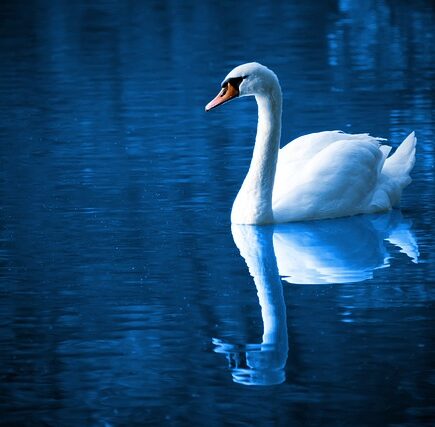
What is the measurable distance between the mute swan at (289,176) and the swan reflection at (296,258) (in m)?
0.08

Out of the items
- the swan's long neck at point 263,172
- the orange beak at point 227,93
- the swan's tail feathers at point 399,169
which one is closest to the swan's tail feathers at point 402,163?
the swan's tail feathers at point 399,169

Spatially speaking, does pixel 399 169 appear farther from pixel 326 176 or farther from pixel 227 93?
pixel 227 93

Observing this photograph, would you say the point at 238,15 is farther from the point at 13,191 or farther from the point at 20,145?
the point at 13,191

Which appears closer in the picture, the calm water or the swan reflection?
the calm water

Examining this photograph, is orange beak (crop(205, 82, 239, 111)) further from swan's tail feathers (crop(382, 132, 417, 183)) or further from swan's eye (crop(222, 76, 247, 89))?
swan's tail feathers (crop(382, 132, 417, 183))

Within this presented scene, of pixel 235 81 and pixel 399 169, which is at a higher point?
pixel 235 81

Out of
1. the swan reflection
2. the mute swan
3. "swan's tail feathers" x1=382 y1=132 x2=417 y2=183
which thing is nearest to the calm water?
the swan reflection

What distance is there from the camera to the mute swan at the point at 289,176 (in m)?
9.52

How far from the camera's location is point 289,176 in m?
9.90

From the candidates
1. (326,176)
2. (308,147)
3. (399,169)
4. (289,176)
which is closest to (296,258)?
(326,176)

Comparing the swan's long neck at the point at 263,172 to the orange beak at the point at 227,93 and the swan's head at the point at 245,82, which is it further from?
the orange beak at the point at 227,93

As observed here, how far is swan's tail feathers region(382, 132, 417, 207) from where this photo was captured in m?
10.2

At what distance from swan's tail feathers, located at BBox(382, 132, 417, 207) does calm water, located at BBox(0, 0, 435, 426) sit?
21 cm

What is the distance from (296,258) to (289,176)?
146cm
